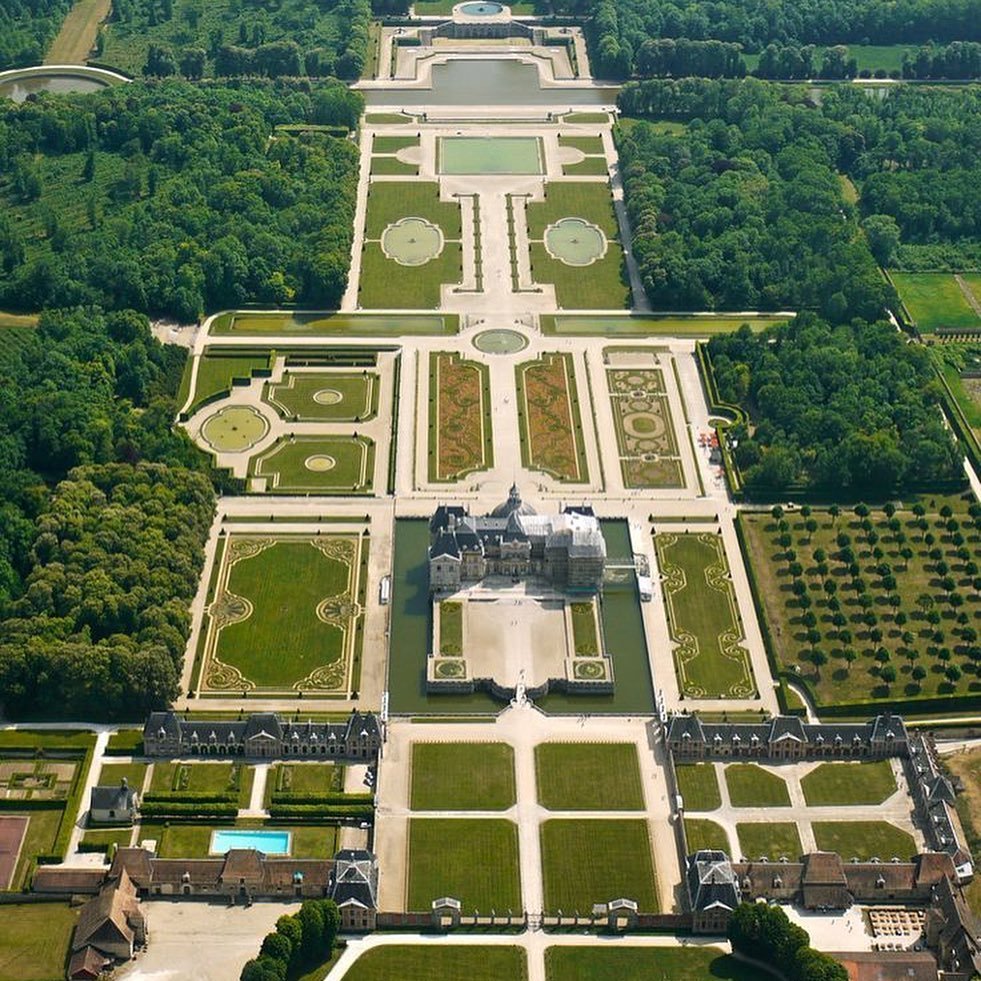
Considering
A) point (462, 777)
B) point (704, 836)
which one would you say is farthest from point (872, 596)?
point (462, 777)

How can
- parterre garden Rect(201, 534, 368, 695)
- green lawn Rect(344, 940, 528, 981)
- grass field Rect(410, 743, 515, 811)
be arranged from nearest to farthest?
1. green lawn Rect(344, 940, 528, 981)
2. grass field Rect(410, 743, 515, 811)
3. parterre garden Rect(201, 534, 368, 695)

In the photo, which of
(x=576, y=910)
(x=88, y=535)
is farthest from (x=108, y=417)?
(x=576, y=910)

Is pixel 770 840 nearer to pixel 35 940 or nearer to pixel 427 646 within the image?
pixel 427 646

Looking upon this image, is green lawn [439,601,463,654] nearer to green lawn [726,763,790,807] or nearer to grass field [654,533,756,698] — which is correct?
grass field [654,533,756,698]

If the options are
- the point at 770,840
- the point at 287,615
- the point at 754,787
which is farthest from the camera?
the point at 287,615

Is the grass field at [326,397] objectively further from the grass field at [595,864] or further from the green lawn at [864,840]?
the green lawn at [864,840]

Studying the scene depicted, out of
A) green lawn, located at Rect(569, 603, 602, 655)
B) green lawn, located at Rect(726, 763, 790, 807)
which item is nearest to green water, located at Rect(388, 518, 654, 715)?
green lawn, located at Rect(569, 603, 602, 655)
